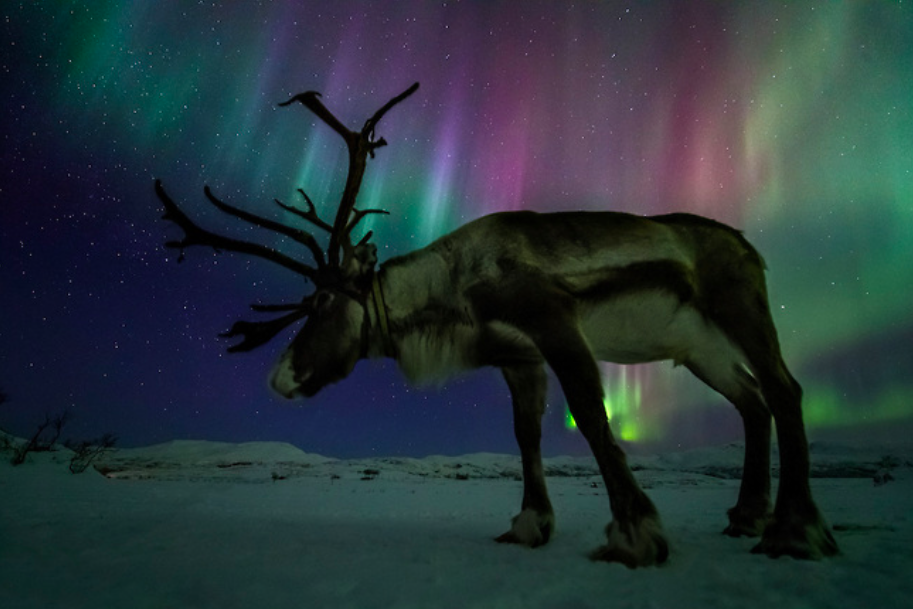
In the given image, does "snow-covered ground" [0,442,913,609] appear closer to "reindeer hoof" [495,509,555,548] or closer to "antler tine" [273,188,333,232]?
"reindeer hoof" [495,509,555,548]

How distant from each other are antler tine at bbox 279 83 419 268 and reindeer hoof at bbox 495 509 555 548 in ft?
9.10

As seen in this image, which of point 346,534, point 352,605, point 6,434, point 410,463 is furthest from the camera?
point 410,463

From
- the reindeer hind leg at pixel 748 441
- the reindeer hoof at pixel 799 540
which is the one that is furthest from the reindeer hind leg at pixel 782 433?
the reindeer hind leg at pixel 748 441

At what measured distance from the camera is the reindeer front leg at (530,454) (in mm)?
4555

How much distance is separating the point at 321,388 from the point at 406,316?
1.01 m

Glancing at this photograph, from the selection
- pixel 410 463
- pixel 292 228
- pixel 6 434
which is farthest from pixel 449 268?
pixel 410 463

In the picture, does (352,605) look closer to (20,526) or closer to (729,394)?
(20,526)

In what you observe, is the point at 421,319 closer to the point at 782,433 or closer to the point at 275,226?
the point at 275,226

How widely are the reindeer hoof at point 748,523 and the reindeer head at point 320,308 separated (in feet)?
12.2

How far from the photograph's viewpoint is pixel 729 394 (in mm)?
5312

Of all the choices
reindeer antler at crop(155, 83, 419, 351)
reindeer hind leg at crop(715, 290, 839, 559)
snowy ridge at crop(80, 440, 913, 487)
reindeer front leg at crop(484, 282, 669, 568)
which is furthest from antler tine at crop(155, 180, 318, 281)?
snowy ridge at crop(80, 440, 913, 487)

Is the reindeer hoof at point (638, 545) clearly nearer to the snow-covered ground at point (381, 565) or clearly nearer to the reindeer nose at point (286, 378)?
the snow-covered ground at point (381, 565)

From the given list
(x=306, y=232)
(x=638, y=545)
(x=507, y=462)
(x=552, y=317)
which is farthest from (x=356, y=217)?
(x=507, y=462)

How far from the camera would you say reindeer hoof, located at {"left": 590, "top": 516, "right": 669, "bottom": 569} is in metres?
3.36
